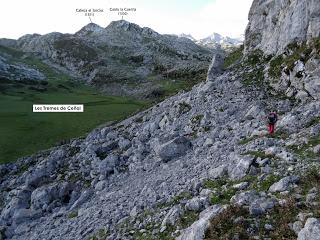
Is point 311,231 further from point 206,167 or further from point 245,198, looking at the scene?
point 206,167

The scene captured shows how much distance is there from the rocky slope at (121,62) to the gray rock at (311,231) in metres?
86.8

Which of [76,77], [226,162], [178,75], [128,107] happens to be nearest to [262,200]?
[226,162]

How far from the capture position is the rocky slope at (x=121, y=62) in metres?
123

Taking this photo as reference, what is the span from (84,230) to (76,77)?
126 metres

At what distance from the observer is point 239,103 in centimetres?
3538

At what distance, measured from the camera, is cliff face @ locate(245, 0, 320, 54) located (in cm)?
3628

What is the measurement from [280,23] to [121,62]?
122m

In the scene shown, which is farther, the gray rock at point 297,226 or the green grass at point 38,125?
the green grass at point 38,125

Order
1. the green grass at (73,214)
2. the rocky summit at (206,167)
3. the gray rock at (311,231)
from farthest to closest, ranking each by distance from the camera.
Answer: the green grass at (73,214)
the rocky summit at (206,167)
the gray rock at (311,231)

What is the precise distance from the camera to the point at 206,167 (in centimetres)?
2555

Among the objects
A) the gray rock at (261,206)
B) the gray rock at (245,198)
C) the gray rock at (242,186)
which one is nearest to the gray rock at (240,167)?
the gray rock at (242,186)

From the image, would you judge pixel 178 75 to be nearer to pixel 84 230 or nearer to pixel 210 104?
pixel 210 104

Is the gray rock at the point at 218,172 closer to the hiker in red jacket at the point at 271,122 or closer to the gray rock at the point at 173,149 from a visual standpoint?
the hiker in red jacket at the point at 271,122

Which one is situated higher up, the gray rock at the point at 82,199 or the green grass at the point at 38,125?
the green grass at the point at 38,125
